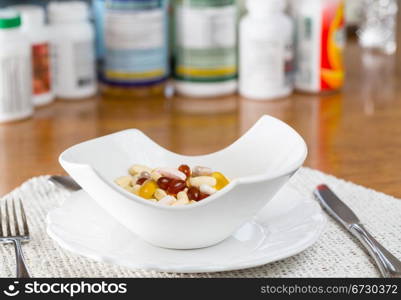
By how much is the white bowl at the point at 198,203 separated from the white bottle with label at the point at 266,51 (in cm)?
54

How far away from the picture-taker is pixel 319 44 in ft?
4.63

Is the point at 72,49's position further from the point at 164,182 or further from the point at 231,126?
the point at 164,182

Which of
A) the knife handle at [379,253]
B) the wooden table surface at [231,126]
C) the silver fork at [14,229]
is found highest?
the silver fork at [14,229]

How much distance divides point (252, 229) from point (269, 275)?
6 cm

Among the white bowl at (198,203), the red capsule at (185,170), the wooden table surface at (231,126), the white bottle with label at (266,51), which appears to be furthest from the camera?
the white bottle with label at (266,51)

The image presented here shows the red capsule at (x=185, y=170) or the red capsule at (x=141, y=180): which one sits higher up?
the red capsule at (x=185, y=170)

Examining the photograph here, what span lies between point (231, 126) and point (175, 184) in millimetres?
536

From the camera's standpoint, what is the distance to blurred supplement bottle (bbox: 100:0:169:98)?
139 cm

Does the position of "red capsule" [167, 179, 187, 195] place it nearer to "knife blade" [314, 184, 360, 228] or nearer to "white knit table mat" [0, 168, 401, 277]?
"white knit table mat" [0, 168, 401, 277]

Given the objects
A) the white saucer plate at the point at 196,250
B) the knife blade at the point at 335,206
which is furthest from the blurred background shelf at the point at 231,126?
the white saucer plate at the point at 196,250

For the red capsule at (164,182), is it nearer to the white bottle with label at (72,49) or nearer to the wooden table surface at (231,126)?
the wooden table surface at (231,126)

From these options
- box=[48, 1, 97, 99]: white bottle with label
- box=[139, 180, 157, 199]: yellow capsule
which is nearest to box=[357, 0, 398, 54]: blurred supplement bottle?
box=[48, 1, 97, 99]: white bottle with label

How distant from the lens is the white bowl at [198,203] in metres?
0.70

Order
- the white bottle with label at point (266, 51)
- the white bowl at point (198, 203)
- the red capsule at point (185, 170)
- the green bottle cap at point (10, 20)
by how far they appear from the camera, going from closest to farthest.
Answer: the white bowl at point (198, 203)
the red capsule at point (185, 170)
the green bottle cap at point (10, 20)
the white bottle with label at point (266, 51)
